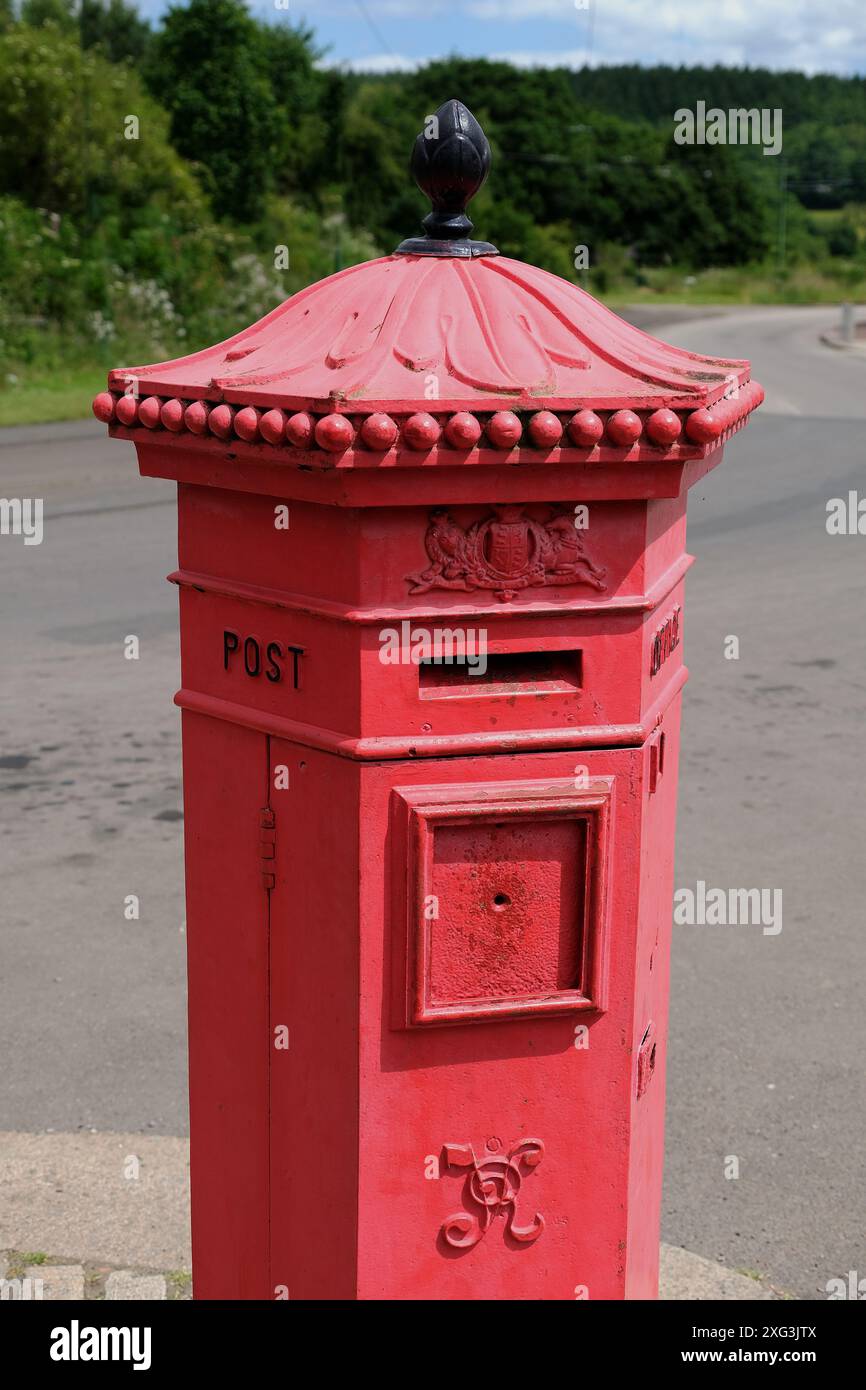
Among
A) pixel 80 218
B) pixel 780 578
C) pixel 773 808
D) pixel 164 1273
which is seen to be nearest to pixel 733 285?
pixel 80 218

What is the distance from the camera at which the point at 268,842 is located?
2559mm

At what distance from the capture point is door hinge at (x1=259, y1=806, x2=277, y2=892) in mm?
2557

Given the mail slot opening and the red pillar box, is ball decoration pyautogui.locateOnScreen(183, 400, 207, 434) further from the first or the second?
the mail slot opening

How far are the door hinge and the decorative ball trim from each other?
658mm

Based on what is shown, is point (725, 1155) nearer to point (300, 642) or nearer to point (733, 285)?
point (300, 642)

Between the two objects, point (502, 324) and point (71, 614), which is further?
point (71, 614)

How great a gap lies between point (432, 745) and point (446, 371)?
60 cm

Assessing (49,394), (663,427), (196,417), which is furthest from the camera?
(49,394)

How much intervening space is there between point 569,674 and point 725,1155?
2797 millimetres

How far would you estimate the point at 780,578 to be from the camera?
38.3ft

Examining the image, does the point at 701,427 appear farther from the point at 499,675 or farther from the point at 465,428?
the point at 499,675

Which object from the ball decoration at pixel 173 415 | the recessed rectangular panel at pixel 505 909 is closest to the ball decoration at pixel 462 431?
the ball decoration at pixel 173 415

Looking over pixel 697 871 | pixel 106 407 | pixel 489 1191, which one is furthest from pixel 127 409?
pixel 697 871

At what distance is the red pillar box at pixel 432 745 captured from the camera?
7.60 ft
